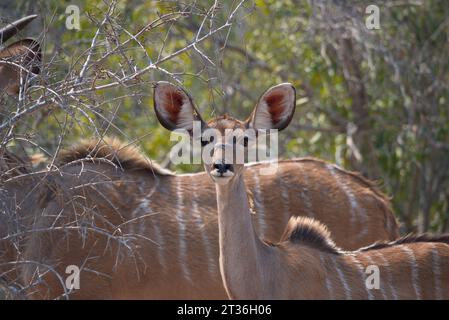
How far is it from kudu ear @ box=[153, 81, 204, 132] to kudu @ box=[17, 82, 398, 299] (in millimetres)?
709

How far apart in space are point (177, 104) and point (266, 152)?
243 centimetres

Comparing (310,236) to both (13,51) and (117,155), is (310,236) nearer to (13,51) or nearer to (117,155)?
(117,155)

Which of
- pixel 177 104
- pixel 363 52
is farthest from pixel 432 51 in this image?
pixel 177 104

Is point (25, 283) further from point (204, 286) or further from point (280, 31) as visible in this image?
point (280, 31)

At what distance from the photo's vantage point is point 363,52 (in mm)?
6379

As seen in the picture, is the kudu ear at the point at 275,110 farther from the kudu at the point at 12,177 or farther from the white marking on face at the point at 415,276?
the kudu at the point at 12,177

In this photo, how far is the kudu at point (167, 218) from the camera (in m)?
4.60

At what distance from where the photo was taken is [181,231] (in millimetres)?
4883

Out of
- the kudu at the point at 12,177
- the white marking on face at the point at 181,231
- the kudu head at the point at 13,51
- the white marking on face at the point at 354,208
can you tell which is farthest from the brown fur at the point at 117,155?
the white marking on face at the point at 354,208

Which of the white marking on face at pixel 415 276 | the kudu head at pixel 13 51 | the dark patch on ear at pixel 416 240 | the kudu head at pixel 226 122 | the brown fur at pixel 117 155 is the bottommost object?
the white marking on face at pixel 415 276

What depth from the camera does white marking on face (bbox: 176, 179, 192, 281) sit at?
4785mm

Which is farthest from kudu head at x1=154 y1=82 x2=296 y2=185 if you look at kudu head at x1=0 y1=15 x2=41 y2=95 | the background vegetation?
the background vegetation

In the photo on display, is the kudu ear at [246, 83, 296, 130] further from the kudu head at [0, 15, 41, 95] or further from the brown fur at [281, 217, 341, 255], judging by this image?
the kudu head at [0, 15, 41, 95]

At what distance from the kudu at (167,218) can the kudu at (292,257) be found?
0.82 metres
